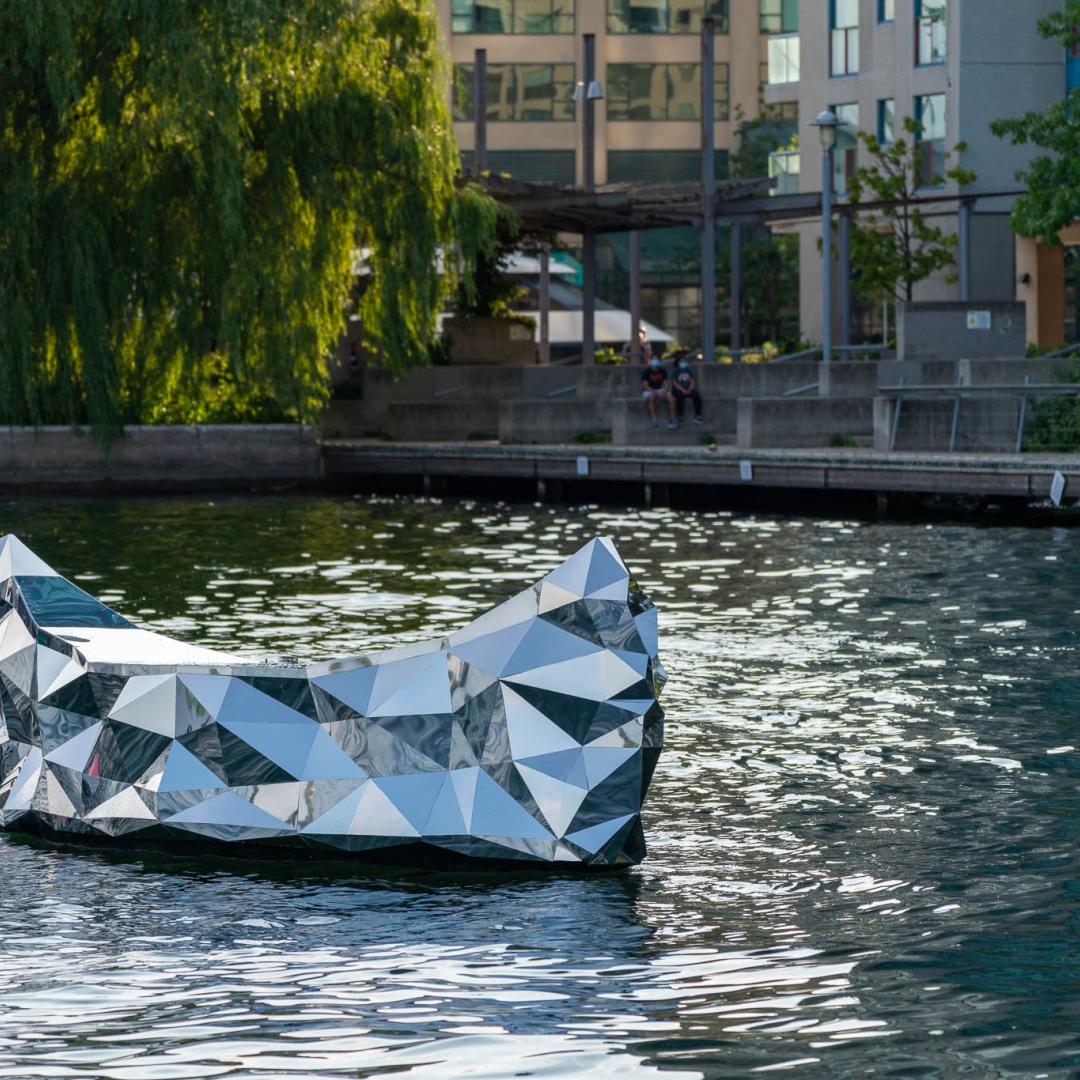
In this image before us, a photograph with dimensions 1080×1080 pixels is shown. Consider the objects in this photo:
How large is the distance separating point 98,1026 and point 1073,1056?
3.14 metres

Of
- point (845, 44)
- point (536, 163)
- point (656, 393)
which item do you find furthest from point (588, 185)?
point (536, 163)

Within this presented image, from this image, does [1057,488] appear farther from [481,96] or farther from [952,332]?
[481,96]

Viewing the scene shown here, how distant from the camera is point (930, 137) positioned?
50688mm

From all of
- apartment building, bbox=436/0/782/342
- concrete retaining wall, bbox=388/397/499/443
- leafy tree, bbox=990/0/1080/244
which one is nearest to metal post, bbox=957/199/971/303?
leafy tree, bbox=990/0/1080/244

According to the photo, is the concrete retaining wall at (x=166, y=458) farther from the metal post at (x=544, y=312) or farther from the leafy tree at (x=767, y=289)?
the leafy tree at (x=767, y=289)

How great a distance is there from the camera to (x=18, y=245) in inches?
1278

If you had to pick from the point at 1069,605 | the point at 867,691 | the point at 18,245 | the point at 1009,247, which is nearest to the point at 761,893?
the point at 867,691

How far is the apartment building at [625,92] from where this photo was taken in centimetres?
8362

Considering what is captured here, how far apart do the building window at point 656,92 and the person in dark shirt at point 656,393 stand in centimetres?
4988

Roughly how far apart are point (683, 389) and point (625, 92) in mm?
50658

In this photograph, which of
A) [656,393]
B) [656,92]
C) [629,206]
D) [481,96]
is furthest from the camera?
[656,92]

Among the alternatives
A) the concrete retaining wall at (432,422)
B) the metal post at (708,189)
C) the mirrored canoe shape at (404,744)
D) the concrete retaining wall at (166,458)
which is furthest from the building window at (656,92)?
the mirrored canoe shape at (404,744)

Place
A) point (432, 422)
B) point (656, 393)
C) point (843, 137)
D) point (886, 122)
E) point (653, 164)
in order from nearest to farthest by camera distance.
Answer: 1. point (656, 393)
2. point (432, 422)
3. point (886, 122)
4. point (843, 137)
5. point (653, 164)

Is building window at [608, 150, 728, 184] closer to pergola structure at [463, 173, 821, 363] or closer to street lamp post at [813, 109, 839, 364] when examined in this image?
pergola structure at [463, 173, 821, 363]
